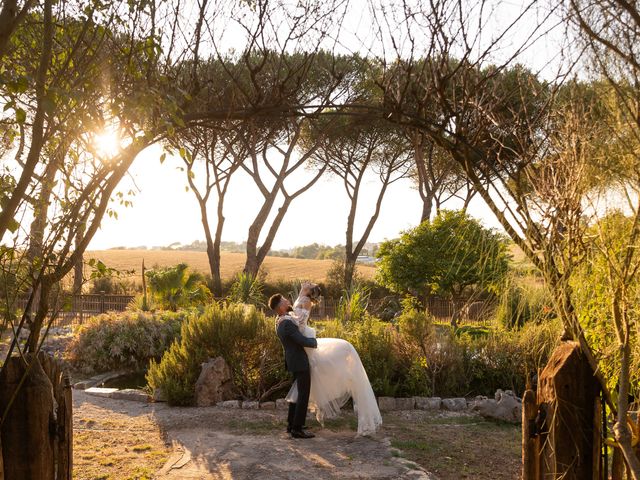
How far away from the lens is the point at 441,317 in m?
21.8

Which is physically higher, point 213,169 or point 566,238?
point 213,169

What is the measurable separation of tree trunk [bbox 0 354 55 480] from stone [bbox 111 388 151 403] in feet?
19.5

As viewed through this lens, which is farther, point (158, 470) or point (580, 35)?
point (158, 470)

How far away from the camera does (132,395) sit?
356 inches

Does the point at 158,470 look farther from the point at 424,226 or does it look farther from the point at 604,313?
the point at 424,226

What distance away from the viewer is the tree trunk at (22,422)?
309 cm

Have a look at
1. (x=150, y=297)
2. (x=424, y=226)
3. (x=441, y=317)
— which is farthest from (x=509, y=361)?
(x=441, y=317)

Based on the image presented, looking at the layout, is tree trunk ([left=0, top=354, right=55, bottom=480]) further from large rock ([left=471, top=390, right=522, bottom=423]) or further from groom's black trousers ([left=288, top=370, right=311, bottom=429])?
large rock ([left=471, top=390, right=522, bottom=423])

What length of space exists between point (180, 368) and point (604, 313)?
20.4 feet

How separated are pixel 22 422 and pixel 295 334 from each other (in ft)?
12.8

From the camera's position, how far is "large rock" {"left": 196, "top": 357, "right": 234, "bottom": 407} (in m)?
8.38

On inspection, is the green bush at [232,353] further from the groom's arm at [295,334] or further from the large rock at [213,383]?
the groom's arm at [295,334]

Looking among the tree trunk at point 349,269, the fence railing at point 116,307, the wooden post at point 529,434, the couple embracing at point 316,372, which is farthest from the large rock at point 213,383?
the tree trunk at point 349,269

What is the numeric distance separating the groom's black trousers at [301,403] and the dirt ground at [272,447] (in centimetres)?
19
